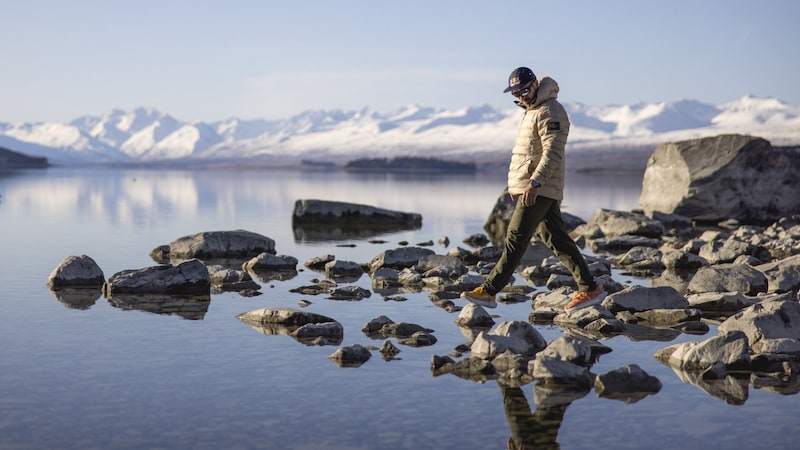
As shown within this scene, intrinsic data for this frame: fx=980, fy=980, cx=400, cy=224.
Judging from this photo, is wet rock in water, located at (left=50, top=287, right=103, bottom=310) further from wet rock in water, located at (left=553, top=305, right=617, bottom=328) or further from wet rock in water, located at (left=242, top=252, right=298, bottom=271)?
wet rock in water, located at (left=553, top=305, right=617, bottom=328)

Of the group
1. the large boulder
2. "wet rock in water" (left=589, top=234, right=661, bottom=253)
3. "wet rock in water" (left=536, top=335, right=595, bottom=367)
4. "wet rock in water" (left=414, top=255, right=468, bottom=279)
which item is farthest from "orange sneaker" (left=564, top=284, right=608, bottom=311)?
the large boulder

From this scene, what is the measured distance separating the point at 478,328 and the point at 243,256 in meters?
8.04

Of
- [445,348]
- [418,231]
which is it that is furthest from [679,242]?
[445,348]

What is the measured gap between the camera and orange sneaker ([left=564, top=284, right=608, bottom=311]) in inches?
396

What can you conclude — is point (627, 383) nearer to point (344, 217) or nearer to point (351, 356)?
point (351, 356)

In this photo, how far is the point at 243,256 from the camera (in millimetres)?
16812

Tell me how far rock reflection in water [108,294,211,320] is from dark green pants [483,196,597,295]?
10.1 ft

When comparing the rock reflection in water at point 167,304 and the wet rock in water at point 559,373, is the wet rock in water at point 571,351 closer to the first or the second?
the wet rock in water at point 559,373

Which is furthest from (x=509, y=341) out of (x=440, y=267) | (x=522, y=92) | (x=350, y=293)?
(x=440, y=267)

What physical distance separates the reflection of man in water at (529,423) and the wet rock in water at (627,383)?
518 mm

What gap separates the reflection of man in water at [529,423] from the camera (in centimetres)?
564

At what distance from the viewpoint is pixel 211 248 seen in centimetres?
1670

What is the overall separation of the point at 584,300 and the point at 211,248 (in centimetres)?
838

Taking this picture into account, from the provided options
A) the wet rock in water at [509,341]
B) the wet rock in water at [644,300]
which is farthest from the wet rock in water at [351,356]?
the wet rock in water at [644,300]
